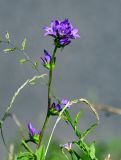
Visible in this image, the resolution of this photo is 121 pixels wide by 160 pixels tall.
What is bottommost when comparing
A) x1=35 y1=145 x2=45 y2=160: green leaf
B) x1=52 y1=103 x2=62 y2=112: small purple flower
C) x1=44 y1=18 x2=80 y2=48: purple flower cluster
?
x1=35 y1=145 x2=45 y2=160: green leaf

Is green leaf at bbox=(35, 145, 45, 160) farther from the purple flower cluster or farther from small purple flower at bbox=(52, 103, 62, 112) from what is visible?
the purple flower cluster

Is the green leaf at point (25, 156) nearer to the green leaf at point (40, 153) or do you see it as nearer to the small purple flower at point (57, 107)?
the green leaf at point (40, 153)

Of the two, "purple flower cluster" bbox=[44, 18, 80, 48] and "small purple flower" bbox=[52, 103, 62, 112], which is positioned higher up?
"purple flower cluster" bbox=[44, 18, 80, 48]

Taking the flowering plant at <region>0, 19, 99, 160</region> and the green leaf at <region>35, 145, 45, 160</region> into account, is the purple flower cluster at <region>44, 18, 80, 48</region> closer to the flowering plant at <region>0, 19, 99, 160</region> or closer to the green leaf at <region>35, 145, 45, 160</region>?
the flowering plant at <region>0, 19, 99, 160</region>

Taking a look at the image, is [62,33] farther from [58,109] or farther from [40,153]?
[40,153]

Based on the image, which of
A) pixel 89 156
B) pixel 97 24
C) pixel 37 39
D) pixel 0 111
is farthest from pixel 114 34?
pixel 89 156

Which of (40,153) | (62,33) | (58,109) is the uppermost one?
(62,33)

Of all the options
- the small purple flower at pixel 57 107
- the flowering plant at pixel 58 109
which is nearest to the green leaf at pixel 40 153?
the flowering plant at pixel 58 109

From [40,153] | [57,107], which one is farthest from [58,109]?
[40,153]

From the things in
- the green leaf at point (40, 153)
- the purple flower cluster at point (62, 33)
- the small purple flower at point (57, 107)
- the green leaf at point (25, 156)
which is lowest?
the green leaf at point (40, 153)

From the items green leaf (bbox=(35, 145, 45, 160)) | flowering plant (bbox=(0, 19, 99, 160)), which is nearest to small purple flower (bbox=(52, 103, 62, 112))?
flowering plant (bbox=(0, 19, 99, 160))

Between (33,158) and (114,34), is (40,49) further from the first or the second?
(33,158)
